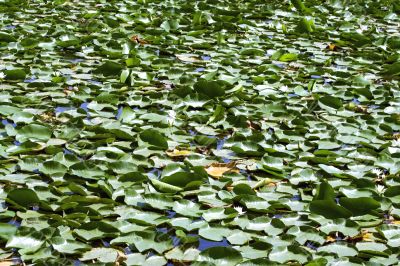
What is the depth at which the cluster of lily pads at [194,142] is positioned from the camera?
264 cm

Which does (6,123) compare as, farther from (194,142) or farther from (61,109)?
(194,142)

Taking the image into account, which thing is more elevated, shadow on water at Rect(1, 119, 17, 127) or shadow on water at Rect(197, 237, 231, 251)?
shadow on water at Rect(197, 237, 231, 251)

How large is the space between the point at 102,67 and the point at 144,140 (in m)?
1.20

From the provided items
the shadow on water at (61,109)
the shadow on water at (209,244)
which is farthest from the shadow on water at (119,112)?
the shadow on water at (209,244)

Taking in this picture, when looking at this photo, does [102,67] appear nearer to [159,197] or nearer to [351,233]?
[159,197]

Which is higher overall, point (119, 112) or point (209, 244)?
point (209, 244)

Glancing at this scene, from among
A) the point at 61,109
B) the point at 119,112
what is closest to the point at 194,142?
the point at 119,112

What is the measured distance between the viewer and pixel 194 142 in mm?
3559

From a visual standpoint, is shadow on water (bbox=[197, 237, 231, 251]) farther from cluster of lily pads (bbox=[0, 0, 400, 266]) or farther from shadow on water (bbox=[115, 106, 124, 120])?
shadow on water (bbox=[115, 106, 124, 120])

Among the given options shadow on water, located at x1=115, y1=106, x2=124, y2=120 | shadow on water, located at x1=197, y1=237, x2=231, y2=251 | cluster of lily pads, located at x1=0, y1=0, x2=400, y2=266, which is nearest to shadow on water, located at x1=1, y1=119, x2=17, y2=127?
cluster of lily pads, located at x1=0, y1=0, x2=400, y2=266

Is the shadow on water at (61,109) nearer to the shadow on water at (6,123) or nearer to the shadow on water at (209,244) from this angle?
the shadow on water at (6,123)

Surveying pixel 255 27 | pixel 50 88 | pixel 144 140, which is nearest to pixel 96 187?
pixel 144 140

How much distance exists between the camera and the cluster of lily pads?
2.64 meters

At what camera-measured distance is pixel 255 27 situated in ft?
19.9
